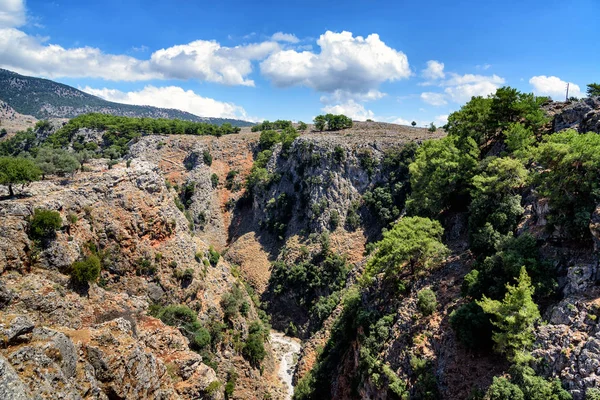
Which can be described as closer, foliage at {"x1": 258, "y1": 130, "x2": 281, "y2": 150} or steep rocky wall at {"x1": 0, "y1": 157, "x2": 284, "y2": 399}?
steep rocky wall at {"x1": 0, "y1": 157, "x2": 284, "y2": 399}

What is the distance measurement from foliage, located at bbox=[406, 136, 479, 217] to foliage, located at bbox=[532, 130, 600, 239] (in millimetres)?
10199

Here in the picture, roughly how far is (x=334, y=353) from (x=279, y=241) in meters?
32.1

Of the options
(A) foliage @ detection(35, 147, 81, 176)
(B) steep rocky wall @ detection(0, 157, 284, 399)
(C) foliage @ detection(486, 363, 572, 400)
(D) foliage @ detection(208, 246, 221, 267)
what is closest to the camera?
(B) steep rocky wall @ detection(0, 157, 284, 399)

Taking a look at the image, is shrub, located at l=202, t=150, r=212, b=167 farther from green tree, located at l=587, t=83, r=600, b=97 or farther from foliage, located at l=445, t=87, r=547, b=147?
green tree, located at l=587, t=83, r=600, b=97

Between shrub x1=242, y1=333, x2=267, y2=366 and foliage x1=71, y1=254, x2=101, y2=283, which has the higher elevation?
foliage x1=71, y1=254, x2=101, y2=283

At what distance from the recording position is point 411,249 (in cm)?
3325

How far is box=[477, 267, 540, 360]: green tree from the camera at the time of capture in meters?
21.5

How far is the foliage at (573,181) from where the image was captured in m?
25.2

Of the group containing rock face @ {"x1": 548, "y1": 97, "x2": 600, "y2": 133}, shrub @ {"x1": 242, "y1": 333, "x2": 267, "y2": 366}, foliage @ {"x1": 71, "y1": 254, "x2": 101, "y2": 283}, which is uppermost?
rock face @ {"x1": 548, "y1": 97, "x2": 600, "y2": 133}

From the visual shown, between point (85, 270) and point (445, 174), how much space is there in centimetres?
3985

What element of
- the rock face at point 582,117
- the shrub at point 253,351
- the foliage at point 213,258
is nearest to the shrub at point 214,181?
the foliage at point 213,258

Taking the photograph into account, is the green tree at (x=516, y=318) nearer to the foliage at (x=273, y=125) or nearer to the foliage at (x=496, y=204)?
the foliage at (x=496, y=204)

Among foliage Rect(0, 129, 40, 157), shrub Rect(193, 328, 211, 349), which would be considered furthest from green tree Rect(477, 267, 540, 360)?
foliage Rect(0, 129, 40, 157)

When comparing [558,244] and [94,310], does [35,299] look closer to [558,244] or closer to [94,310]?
[94,310]
